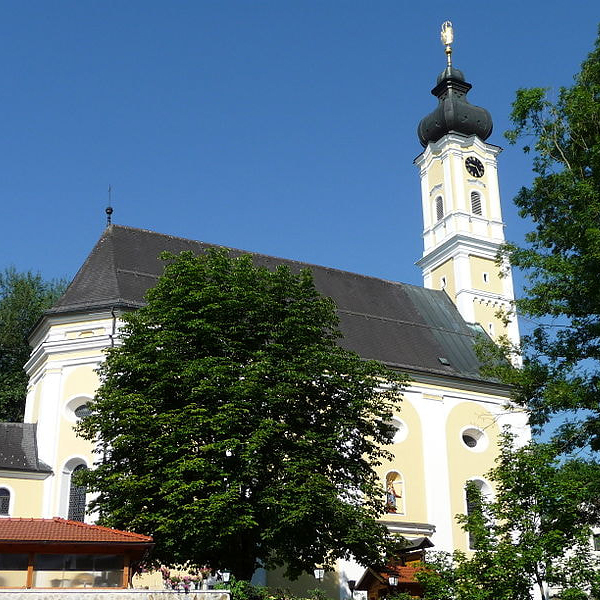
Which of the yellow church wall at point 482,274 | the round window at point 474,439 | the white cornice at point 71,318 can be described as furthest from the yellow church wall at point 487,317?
the white cornice at point 71,318

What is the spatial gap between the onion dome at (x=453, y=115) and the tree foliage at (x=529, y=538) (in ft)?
104

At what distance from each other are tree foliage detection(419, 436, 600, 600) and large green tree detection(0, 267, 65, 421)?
26.0 meters

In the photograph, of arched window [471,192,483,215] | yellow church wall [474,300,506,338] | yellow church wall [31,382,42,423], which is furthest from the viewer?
arched window [471,192,483,215]

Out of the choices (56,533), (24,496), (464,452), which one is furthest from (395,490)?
(56,533)

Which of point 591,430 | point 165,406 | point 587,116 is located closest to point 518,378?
point 591,430

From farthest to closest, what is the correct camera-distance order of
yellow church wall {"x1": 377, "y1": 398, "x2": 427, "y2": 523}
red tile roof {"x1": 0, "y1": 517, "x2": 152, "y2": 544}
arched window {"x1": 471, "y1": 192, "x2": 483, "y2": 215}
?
1. arched window {"x1": 471, "y1": 192, "x2": 483, "y2": 215}
2. yellow church wall {"x1": 377, "y1": 398, "x2": 427, "y2": 523}
3. red tile roof {"x1": 0, "y1": 517, "x2": 152, "y2": 544}

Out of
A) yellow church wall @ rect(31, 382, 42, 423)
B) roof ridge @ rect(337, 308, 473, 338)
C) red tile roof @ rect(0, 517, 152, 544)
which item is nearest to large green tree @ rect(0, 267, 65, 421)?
yellow church wall @ rect(31, 382, 42, 423)

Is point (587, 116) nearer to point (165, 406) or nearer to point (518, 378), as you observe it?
point (518, 378)

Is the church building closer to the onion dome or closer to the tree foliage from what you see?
the onion dome

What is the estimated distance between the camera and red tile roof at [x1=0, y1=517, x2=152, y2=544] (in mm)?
16656

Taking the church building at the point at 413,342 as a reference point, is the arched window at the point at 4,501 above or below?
below

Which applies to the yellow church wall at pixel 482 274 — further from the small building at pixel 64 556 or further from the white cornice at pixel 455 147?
the small building at pixel 64 556

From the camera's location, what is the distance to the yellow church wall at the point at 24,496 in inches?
1120

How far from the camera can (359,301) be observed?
38.6m
